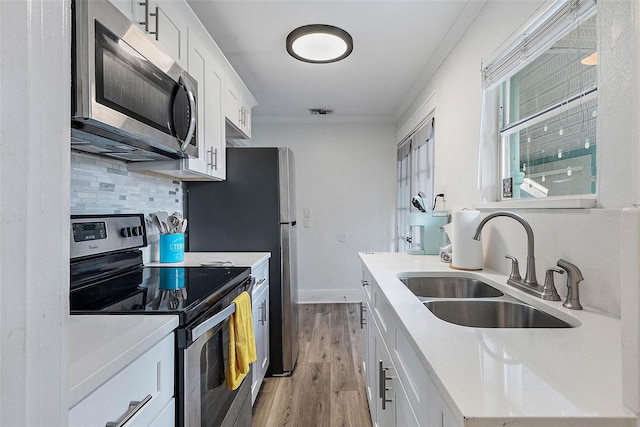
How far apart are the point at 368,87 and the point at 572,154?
87.3 inches

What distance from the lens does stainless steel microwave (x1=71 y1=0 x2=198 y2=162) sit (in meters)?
0.97

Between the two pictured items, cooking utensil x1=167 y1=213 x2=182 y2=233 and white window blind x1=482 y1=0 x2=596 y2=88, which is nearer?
white window blind x1=482 y1=0 x2=596 y2=88

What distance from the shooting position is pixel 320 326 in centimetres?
343

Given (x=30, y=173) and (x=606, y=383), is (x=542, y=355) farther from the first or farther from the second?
(x=30, y=173)

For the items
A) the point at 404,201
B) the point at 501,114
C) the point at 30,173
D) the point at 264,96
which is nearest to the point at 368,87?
the point at 264,96

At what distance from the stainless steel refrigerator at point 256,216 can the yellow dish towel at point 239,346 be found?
90 centimetres

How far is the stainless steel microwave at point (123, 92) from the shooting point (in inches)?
38.3

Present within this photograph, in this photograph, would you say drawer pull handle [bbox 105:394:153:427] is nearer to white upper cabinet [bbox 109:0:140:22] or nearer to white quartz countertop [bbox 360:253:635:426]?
white quartz countertop [bbox 360:253:635:426]

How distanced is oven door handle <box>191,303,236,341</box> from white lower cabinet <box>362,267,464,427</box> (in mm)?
626

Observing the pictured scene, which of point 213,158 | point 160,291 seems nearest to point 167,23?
point 213,158

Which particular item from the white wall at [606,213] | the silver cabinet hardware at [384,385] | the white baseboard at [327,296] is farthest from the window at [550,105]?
the white baseboard at [327,296]

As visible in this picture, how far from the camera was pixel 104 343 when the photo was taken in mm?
773

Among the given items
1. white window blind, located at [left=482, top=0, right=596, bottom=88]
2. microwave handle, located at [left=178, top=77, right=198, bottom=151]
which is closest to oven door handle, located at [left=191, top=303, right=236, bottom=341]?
microwave handle, located at [left=178, top=77, right=198, bottom=151]

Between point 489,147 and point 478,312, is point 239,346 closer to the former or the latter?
point 478,312
